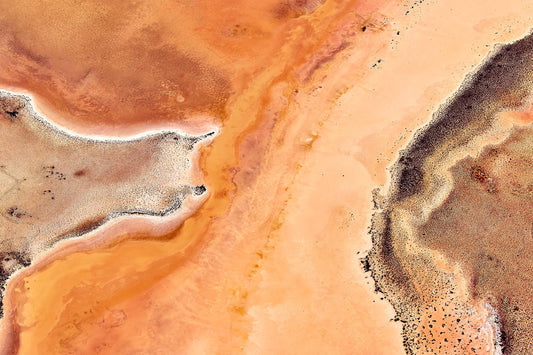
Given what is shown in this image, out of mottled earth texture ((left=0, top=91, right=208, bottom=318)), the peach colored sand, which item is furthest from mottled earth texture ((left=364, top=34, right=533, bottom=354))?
mottled earth texture ((left=0, top=91, right=208, bottom=318))

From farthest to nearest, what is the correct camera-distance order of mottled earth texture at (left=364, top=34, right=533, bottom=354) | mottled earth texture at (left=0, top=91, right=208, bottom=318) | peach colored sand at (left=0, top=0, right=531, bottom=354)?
1. mottled earth texture at (left=0, top=91, right=208, bottom=318)
2. peach colored sand at (left=0, top=0, right=531, bottom=354)
3. mottled earth texture at (left=364, top=34, right=533, bottom=354)

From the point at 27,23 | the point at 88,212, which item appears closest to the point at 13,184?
the point at 88,212

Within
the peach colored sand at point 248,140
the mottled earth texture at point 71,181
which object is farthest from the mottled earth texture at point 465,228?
the mottled earth texture at point 71,181

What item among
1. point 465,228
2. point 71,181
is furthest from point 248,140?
point 465,228

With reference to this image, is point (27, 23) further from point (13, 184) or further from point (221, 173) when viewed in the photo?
point (221, 173)

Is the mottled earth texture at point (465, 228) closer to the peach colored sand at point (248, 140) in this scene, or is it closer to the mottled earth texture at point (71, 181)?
the peach colored sand at point (248, 140)

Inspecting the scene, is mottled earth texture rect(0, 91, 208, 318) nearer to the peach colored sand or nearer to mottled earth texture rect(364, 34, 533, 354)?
the peach colored sand
